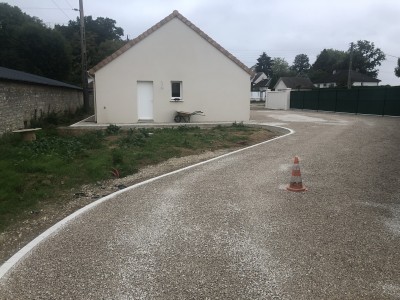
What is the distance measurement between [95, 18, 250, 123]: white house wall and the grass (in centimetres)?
354

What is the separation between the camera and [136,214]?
5855mm

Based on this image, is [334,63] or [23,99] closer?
[23,99]

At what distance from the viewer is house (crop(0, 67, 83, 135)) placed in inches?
562

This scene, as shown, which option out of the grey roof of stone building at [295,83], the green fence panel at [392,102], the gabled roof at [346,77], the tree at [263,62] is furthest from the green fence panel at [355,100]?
the tree at [263,62]

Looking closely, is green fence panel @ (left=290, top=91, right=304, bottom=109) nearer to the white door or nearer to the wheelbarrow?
the wheelbarrow

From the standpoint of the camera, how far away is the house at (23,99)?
1427cm

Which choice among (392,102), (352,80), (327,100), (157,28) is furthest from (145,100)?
(352,80)

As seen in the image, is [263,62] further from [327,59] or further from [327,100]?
[327,100]

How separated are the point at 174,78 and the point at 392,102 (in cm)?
1663

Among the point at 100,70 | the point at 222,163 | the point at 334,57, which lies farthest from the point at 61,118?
the point at 334,57

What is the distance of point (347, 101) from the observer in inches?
1212

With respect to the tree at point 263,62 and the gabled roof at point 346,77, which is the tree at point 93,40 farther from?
the tree at point 263,62

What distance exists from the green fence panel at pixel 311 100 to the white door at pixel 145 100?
2169 centimetres

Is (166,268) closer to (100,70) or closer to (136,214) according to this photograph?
(136,214)
